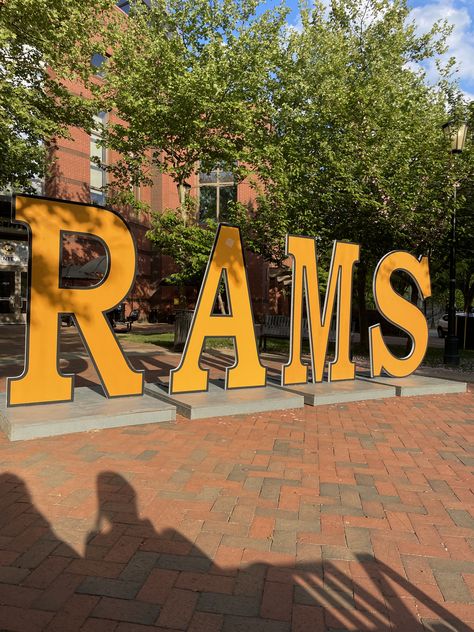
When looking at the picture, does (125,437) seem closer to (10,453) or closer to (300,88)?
(10,453)

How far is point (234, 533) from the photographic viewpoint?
9.78 ft

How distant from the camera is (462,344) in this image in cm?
1902

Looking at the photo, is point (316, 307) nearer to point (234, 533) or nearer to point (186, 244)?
point (234, 533)

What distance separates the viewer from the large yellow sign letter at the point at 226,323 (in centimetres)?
637

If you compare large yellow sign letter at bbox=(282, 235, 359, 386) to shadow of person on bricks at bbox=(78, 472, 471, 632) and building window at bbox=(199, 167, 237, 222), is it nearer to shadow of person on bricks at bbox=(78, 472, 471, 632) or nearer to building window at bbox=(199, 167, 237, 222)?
shadow of person on bricks at bbox=(78, 472, 471, 632)

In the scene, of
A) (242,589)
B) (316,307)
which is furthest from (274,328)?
(242,589)

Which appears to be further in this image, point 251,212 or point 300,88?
point 251,212

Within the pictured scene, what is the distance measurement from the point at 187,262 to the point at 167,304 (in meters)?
15.2

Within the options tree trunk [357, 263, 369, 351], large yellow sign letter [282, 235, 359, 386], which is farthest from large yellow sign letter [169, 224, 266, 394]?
tree trunk [357, 263, 369, 351]

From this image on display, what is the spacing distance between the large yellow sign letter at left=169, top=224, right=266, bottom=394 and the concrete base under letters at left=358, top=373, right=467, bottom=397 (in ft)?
7.96

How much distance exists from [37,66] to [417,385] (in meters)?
12.1

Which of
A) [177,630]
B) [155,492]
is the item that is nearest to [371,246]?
[155,492]

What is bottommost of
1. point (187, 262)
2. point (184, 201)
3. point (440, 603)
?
point (440, 603)

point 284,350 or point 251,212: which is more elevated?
point 251,212
